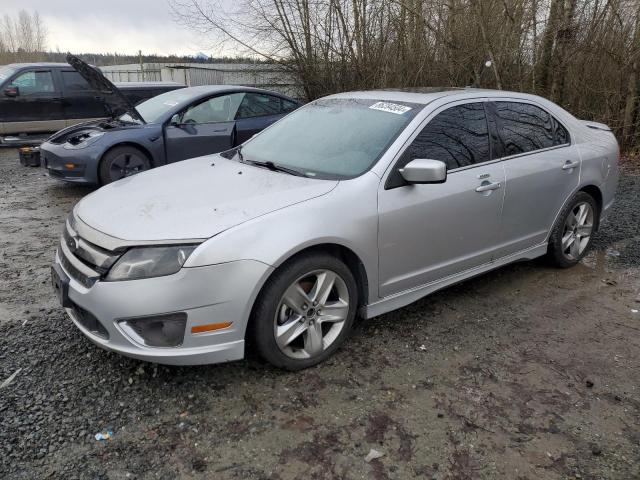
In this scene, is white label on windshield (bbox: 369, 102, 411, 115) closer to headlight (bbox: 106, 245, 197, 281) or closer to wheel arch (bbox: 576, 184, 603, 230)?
headlight (bbox: 106, 245, 197, 281)

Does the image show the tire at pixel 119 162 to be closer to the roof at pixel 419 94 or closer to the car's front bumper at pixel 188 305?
the roof at pixel 419 94

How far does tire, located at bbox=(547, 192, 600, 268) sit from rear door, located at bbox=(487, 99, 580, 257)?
0.14 metres

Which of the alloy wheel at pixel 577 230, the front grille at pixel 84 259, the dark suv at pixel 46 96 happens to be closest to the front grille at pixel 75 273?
the front grille at pixel 84 259

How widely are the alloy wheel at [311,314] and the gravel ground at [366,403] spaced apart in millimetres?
165

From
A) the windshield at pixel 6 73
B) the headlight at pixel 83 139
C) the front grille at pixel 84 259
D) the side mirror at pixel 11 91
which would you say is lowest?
the front grille at pixel 84 259

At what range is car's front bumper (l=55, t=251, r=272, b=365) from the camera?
2.57m

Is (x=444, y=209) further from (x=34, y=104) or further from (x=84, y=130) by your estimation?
(x=34, y=104)

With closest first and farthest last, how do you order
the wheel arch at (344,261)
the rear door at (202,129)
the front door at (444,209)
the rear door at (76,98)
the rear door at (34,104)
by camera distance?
the wheel arch at (344,261), the front door at (444,209), the rear door at (202,129), the rear door at (34,104), the rear door at (76,98)

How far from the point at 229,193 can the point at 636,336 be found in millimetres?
2945

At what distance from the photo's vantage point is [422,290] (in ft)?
11.6

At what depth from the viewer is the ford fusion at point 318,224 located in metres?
2.63

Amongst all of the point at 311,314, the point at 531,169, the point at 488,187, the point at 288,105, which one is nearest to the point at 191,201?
the point at 311,314

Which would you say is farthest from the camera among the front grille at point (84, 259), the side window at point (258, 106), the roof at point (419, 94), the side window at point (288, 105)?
the side window at point (288, 105)

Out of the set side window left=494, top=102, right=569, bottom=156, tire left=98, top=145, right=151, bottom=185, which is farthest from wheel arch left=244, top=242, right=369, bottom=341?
tire left=98, top=145, right=151, bottom=185
